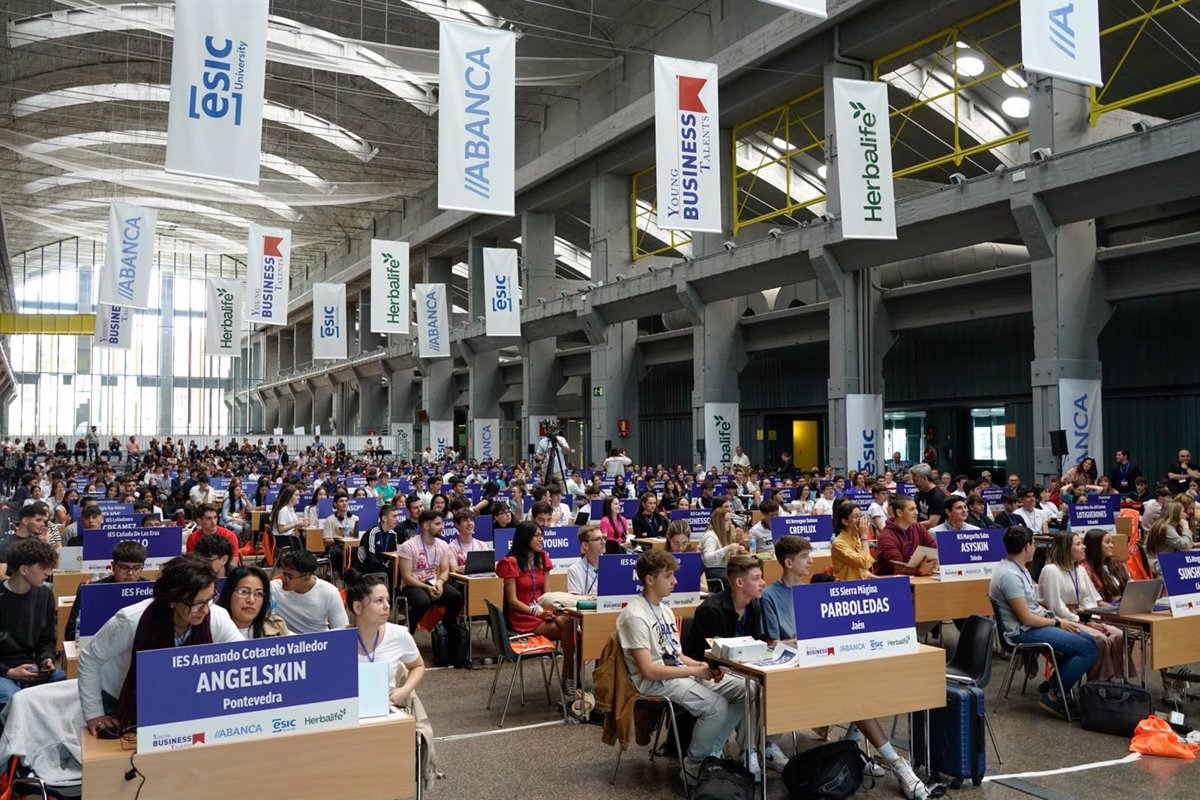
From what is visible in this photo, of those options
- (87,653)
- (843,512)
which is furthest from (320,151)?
(87,653)

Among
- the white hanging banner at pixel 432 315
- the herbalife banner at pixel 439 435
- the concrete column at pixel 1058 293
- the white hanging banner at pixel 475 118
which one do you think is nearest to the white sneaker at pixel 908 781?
the white hanging banner at pixel 475 118

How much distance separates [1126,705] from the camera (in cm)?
631

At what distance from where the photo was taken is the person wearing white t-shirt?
5.98 m

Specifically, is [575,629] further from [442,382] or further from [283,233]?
[442,382]

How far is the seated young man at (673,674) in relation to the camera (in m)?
5.23

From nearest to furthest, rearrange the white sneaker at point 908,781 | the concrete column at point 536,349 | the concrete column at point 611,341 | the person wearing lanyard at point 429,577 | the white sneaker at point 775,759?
the white sneaker at point 908,781 < the white sneaker at point 775,759 < the person wearing lanyard at point 429,577 < the concrete column at point 611,341 < the concrete column at point 536,349

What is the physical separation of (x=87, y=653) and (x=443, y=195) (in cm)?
880

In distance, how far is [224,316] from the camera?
103 feet

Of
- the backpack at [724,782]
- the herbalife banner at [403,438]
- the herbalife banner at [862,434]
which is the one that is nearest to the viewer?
the backpack at [724,782]

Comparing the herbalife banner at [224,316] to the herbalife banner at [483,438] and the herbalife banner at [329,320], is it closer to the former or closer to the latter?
the herbalife banner at [329,320]

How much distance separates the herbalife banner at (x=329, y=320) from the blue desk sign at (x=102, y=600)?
22.6m

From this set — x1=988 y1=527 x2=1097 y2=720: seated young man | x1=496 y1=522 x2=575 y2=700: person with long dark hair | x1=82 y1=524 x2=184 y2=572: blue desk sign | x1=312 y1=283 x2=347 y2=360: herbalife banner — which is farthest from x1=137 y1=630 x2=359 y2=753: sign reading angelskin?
x1=312 y1=283 x2=347 y2=360: herbalife banner

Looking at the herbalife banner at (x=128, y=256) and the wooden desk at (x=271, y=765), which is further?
the herbalife banner at (x=128, y=256)

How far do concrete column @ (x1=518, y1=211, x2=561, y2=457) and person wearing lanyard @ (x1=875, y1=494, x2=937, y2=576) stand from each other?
24.3 m
